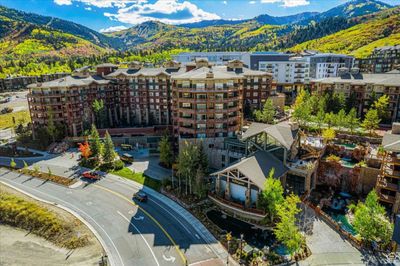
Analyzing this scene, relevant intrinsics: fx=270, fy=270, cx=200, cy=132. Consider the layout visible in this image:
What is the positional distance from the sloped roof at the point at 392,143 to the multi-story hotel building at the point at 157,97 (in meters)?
33.4

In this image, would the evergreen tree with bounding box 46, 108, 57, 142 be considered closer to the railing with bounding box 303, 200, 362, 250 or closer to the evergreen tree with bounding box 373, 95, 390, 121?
the railing with bounding box 303, 200, 362, 250

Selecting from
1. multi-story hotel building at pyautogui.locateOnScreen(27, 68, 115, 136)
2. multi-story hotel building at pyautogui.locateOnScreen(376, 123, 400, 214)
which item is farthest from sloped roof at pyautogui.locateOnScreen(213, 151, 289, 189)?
multi-story hotel building at pyautogui.locateOnScreen(27, 68, 115, 136)

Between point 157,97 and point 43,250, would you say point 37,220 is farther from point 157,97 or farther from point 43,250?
point 157,97

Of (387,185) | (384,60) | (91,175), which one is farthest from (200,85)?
(384,60)

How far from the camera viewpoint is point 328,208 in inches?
2223

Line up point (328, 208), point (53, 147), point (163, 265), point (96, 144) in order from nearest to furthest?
point (163, 265) < point (328, 208) < point (96, 144) < point (53, 147)

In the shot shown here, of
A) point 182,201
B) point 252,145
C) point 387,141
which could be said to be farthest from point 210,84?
point 387,141

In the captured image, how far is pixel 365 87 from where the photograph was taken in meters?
90.3

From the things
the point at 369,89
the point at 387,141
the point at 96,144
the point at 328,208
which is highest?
the point at 369,89

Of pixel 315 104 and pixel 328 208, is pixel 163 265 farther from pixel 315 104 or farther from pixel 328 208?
pixel 315 104

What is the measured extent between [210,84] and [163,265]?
43.3m

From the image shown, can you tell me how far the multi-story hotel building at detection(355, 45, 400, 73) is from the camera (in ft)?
473

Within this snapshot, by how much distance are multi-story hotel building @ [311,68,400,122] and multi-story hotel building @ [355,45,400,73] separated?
63580 millimetres

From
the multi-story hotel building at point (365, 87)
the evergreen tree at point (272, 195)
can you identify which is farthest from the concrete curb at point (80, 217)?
the multi-story hotel building at point (365, 87)
